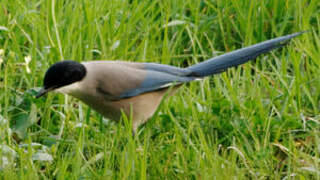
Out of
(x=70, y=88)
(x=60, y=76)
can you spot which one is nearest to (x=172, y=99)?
(x=70, y=88)

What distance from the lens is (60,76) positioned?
4.63 meters

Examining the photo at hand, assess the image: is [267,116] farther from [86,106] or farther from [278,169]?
[86,106]

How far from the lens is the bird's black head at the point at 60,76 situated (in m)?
4.63

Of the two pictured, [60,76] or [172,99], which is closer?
[60,76]

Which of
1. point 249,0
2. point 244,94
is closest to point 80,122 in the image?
point 244,94

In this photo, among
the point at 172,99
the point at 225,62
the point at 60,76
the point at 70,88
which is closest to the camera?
the point at 60,76

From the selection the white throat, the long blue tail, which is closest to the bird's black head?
the white throat

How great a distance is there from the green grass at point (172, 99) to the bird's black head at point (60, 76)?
305 mm

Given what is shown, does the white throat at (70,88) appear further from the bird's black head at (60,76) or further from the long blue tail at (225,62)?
the long blue tail at (225,62)

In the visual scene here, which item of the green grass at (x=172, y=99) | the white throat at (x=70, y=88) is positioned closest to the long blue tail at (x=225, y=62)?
the green grass at (x=172, y=99)

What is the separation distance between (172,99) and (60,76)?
1059 mm

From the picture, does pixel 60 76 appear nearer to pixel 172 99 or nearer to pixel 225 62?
pixel 172 99

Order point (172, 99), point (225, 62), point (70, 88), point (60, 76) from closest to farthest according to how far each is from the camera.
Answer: point (60, 76) < point (70, 88) < point (225, 62) < point (172, 99)

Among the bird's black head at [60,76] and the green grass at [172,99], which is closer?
the green grass at [172,99]
